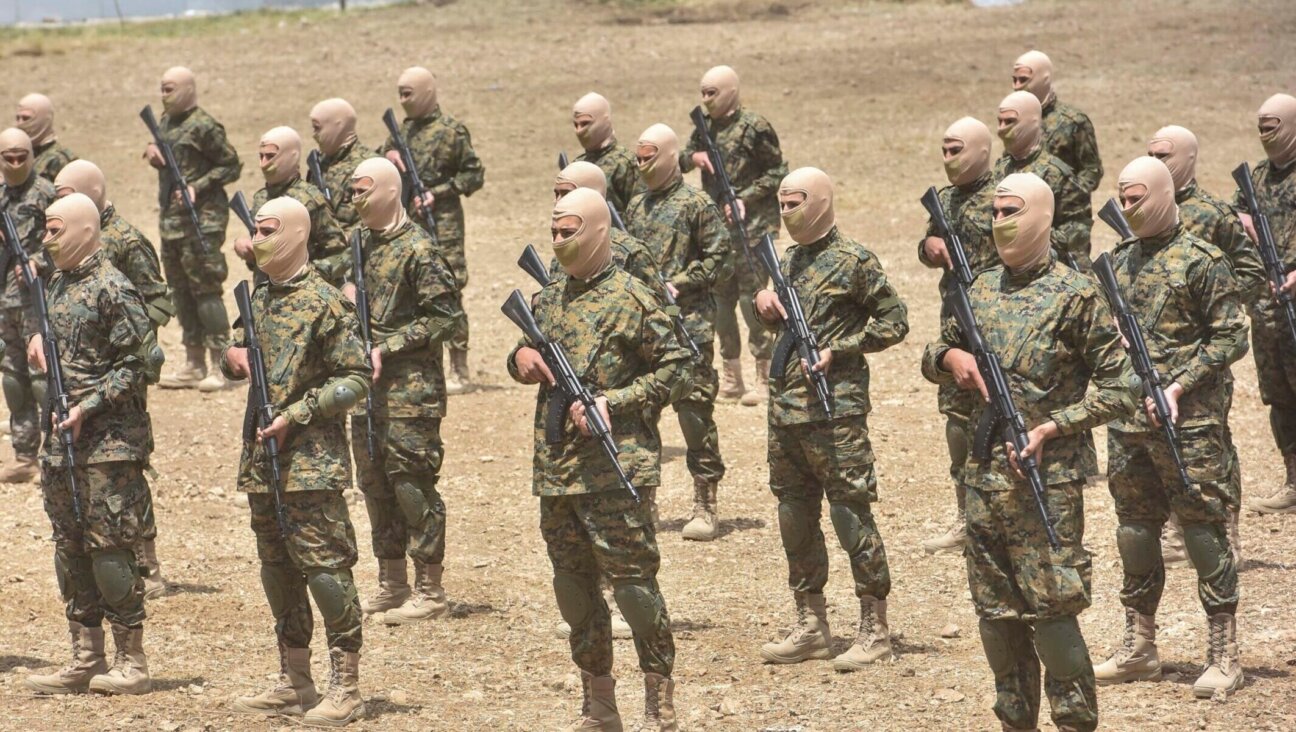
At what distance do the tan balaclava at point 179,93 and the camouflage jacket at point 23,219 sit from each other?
2483 millimetres

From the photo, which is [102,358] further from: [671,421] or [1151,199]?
[671,421]

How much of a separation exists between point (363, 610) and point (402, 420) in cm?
122

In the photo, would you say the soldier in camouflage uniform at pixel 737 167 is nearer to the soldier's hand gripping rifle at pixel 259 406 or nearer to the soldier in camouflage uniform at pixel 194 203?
the soldier in camouflage uniform at pixel 194 203

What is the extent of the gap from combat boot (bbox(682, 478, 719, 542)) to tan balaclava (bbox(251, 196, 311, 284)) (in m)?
4.08

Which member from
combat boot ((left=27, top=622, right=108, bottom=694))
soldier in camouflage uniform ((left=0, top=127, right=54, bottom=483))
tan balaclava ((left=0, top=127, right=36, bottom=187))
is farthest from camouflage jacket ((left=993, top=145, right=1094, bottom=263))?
tan balaclava ((left=0, top=127, right=36, bottom=187))

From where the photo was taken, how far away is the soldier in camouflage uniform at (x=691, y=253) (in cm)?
1113

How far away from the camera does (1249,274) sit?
30.5ft

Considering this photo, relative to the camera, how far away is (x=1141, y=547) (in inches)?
325

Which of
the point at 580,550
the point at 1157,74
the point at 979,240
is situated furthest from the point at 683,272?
the point at 1157,74

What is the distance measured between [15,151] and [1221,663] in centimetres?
865

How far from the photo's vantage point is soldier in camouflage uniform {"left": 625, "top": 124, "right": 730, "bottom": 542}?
438 inches

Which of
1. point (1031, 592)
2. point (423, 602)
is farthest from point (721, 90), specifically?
point (1031, 592)

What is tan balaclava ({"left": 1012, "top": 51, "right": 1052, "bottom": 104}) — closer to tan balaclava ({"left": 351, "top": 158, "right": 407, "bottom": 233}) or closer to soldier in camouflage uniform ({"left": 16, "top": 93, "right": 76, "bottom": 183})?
tan balaclava ({"left": 351, "top": 158, "right": 407, "bottom": 233})

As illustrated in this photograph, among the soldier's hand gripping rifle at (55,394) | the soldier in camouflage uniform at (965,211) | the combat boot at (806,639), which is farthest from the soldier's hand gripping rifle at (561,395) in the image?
the soldier in camouflage uniform at (965,211)
